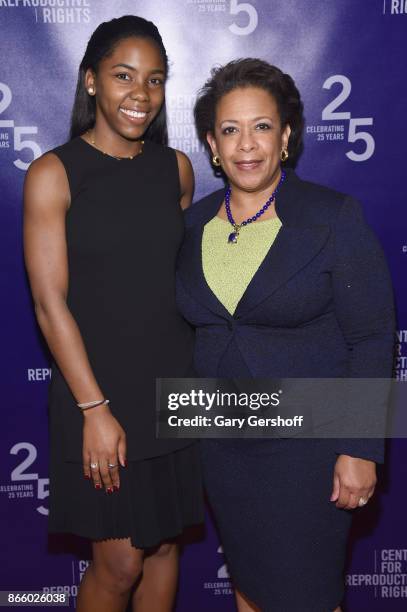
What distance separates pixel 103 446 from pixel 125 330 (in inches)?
11.3

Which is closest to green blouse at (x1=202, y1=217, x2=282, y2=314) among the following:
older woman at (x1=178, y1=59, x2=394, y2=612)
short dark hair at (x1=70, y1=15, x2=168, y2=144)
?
older woman at (x1=178, y1=59, x2=394, y2=612)

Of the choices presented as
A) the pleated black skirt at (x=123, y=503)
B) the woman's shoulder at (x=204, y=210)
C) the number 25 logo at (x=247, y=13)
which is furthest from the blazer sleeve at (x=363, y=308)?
→ the number 25 logo at (x=247, y=13)

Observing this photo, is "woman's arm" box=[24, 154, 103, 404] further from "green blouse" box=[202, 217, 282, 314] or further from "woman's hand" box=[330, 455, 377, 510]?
"woman's hand" box=[330, 455, 377, 510]

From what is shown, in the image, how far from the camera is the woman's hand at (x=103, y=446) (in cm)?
176

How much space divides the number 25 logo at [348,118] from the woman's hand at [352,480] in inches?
42.2

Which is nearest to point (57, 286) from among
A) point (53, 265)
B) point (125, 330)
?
point (53, 265)

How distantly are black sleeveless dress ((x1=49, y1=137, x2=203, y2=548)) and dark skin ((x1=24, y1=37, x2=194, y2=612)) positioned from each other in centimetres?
4

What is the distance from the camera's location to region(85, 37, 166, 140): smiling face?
1732 millimetres

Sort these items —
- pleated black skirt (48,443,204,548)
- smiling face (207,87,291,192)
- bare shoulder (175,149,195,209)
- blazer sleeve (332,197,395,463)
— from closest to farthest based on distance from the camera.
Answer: blazer sleeve (332,197,395,463) → smiling face (207,87,291,192) → pleated black skirt (48,443,204,548) → bare shoulder (175,149,195,209)

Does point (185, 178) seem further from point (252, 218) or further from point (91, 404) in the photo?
point (91, 404)

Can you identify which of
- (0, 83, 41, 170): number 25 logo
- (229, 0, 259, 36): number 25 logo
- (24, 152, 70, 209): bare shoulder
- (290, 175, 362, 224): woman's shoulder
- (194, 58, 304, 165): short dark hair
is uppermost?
(229, 0, 259, 36): number 25 logo

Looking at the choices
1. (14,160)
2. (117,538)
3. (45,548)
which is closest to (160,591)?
(117,538)

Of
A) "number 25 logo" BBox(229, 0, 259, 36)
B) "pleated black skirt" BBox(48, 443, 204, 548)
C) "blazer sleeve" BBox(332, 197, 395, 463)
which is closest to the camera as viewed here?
"blazer sleeve" BBox(332, 197, 395, 463)

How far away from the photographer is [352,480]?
1.65 meters
